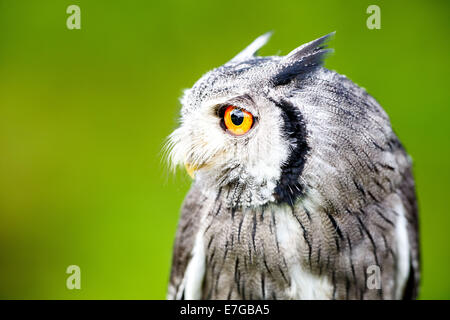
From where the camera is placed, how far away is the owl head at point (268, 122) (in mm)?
1196

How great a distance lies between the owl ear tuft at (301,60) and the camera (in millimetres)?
1197

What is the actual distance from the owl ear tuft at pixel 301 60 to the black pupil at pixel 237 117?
0.11m

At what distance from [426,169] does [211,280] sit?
4.87 feet

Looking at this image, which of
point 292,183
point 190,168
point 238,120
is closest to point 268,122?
point 238,120

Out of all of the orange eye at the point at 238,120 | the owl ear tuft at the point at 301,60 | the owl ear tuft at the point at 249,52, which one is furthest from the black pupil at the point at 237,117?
the owl ear tuft at the point at 249,52

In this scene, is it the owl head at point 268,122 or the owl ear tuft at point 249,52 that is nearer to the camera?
the owl head at point 268,122

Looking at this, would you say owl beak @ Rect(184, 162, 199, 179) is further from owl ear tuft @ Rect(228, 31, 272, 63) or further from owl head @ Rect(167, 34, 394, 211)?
→ owl ear tuft @ Rect(228, 31, 272, 63)

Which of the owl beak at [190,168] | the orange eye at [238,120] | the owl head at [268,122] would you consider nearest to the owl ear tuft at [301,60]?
the owl head at [268,122]

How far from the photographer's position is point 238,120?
1.22 m

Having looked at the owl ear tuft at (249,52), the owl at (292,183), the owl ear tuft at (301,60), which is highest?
the owl ear tuft at (249,52)

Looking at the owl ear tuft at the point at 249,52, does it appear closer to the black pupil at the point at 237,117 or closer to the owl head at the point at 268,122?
the owl head at the point at 268,122

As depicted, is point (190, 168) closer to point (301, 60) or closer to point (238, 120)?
point (238, 120)

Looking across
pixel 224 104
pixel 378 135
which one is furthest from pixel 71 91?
pixel 378 135

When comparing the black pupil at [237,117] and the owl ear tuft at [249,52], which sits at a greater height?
the owl ear tuft at [249,52]
